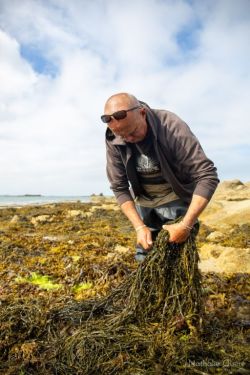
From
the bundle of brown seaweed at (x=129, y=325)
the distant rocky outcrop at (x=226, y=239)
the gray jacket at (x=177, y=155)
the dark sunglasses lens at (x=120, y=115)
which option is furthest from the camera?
the distant rocky outcrop at (x=226, y=239)

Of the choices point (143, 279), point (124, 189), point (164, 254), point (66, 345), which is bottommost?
point (66, 345)

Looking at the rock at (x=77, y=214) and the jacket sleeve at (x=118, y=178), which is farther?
the rock at (x=77, y=214)

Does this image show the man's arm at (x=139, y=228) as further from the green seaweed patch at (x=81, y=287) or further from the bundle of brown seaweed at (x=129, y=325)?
the green seaweed patch at (x=81, y=287)

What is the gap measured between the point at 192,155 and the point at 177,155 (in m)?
0.13

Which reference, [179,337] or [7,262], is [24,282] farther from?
[179,337]

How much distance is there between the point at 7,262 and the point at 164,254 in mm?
4003

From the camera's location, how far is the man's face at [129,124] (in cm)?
323

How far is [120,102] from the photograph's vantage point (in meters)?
3.23

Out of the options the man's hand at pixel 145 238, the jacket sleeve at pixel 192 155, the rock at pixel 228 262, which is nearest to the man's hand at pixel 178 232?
the man's hand at pixel 145 238

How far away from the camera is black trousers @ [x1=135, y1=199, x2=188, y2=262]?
3.72 meters

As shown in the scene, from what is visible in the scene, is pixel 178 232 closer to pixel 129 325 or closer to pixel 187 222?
pixel 187 222

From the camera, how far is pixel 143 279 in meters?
3.43

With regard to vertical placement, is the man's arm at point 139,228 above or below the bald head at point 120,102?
below

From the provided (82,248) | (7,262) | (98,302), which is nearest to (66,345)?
(98,302)
